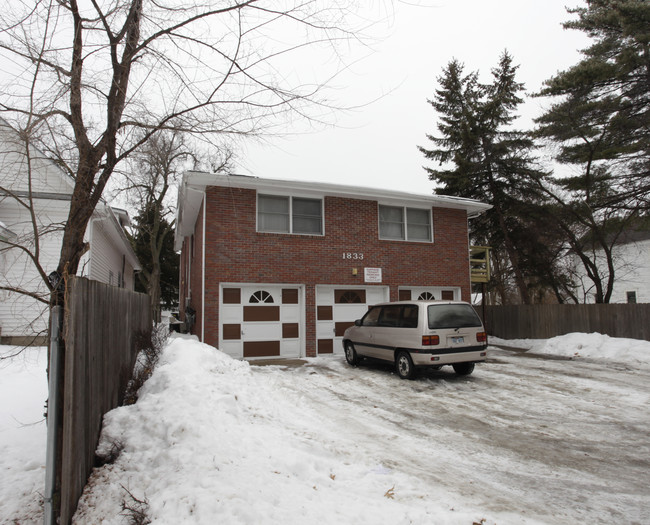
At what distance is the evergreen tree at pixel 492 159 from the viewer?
23234 mm

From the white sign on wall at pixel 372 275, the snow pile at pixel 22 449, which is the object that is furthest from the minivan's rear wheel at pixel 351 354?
the snow pile at pixel 22 449

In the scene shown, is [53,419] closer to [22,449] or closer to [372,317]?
[22,449]

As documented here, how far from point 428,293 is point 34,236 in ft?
42.5

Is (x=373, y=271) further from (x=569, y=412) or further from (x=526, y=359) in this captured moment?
(x=569, y=412)

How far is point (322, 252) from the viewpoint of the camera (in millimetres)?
13602

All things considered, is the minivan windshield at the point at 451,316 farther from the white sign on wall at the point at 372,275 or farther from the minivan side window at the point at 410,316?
the white sign on wall at the point at 372,275

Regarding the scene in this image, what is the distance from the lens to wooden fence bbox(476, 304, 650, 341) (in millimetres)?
14898

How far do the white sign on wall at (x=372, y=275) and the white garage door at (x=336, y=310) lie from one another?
0.93ft

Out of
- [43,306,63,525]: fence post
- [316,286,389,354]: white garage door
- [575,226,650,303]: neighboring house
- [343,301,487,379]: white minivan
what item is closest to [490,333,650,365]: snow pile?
[343,301,487,379]: white minivan

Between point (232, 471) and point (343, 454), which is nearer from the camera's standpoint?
point (232, 471)

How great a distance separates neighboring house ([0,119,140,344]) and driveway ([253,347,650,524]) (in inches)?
161

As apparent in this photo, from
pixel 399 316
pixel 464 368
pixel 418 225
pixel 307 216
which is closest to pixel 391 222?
pixel 418 225

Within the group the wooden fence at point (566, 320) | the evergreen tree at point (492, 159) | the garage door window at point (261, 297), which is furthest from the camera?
the evergreen tree at point (492, 159)

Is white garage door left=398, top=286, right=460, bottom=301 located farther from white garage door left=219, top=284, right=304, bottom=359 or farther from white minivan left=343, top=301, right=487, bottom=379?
white minivan left=343, top=301, right=487, bottom=379
